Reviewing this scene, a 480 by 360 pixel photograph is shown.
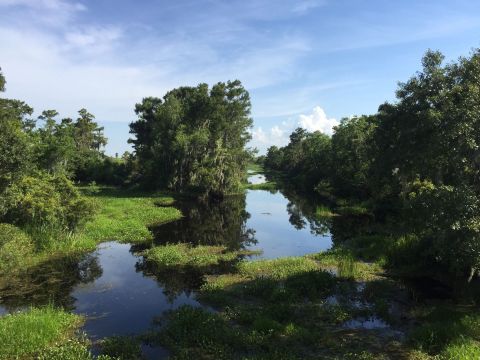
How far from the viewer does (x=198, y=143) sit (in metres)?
74.2

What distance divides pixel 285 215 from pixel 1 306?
146 feet

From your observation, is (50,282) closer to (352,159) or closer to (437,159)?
(437,159)

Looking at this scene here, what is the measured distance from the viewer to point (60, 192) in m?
33.4

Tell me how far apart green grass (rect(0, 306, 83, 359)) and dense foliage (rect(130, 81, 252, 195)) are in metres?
53.8

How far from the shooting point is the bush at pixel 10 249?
24.8 m

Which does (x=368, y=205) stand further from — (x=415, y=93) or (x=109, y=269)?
(x=109, y=269)

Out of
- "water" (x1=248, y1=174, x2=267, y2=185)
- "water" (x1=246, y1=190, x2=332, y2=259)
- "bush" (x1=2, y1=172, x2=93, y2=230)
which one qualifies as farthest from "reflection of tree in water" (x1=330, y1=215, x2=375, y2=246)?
"water" (x1=248, y1=174, x2=267, y2=185)

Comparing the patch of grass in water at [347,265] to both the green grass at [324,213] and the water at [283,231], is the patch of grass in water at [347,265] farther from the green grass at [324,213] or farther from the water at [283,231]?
the green grass at [324,213]

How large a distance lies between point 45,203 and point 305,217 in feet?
122

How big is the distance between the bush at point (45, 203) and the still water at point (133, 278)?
355 cm

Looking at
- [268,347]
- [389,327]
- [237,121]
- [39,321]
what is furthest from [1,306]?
[237,121]

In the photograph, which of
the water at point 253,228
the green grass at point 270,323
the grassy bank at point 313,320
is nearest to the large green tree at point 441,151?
the grassy bank at point 313,320

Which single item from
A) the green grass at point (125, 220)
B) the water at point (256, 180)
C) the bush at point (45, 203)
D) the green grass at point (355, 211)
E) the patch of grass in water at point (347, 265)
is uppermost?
the bush at point (45, 203)

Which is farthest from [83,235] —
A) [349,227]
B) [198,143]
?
[198,143]
